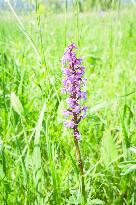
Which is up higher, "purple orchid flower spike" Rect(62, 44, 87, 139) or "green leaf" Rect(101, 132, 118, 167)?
"purple orchid flower spike" Rect(62, 44, 87, 139)

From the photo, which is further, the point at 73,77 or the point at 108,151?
the point at 108,151

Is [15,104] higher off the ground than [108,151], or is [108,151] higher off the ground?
[15,104]

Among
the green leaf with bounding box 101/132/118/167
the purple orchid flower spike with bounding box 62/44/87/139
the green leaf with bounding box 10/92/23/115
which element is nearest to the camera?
the purple orchid flower spike with bounding box 62/44/87/139

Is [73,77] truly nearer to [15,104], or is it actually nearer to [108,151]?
[15,104]

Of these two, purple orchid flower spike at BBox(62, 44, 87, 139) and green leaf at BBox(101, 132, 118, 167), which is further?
green leaf at BBox(101, 132, 118, 167)

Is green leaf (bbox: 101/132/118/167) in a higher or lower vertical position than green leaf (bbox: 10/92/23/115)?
lower

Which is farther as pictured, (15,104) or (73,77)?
(15,104)

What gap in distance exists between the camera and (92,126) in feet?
5.72

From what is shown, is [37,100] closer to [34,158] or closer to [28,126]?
[28,126]

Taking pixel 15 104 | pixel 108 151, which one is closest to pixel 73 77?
pixel 15 104

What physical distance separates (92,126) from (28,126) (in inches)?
12.6

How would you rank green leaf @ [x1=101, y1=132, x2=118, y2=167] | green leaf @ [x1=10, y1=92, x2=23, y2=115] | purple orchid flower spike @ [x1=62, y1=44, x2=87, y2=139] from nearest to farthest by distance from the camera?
1. purple orchid flower spike @ [x1=62, y1=44, x2=87, y2=139]
2. green leaf @ [x1=10, y1=92, x2=23, y2=115]
3. green leaf @ [x1=101, y1=132, x2=118, y2=167]

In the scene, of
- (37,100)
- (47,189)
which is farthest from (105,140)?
(37,100)

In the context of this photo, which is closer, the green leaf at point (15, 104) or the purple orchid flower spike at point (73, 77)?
the purple orchid flower spike at point (73, 77)
